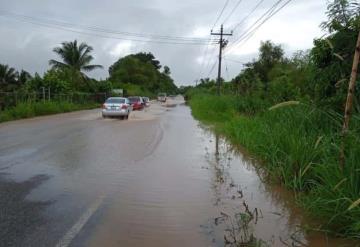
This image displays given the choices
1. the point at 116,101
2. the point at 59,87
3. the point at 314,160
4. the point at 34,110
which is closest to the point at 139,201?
the point at 314,160

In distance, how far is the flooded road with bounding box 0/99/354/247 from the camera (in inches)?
228

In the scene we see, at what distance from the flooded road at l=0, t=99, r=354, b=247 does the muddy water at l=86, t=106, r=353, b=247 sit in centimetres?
1

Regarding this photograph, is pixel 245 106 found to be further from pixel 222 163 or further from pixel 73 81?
pixel 73 81

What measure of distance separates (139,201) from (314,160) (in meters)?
3.28

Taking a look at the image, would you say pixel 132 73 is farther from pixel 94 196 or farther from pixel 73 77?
pixel 94 196

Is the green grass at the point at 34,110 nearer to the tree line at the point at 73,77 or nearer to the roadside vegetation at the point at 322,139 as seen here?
the tree line at the point at 73,77

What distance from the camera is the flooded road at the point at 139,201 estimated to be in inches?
228

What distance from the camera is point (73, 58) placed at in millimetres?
58531

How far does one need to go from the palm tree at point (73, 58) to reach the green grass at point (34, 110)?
12.0 meters

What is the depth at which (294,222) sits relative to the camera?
6.66 m

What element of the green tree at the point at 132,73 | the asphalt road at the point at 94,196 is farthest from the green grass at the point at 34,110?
the green tree at the point at 132,73

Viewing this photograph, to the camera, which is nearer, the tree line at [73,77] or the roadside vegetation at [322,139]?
the roadside vegetation at [322,139]

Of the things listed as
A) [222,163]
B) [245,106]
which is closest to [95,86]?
[245,106]

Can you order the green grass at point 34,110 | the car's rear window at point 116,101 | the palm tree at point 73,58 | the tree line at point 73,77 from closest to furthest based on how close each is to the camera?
1. the green grass at point 34,110
2. the car's rear window at point 116,101
3. the tree line at point 73,77
4. the palm tree at point 73,58
